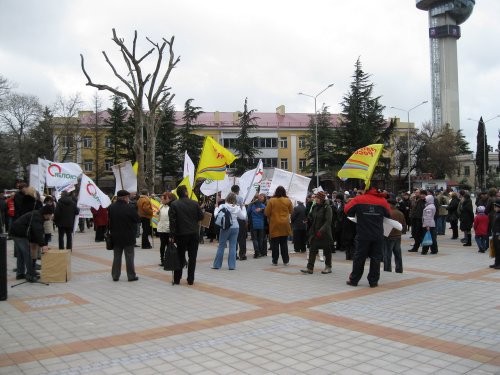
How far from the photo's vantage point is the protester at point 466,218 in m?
15.7

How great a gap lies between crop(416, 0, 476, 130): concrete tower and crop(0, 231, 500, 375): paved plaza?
98.1 metres

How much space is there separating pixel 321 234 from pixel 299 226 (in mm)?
4081

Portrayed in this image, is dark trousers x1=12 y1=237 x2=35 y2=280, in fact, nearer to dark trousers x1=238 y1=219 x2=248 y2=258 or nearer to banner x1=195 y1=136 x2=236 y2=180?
dark trousers x1=238 y1=219 x2=248 y2=258

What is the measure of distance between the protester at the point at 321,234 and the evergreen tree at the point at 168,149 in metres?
47.4

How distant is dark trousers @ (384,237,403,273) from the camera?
10320 millimetres

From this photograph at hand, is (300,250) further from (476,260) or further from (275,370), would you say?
(275,370)

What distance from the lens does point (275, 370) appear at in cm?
475

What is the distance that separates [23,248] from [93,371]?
551 centimetres

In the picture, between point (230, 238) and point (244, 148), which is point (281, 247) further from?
point (244, 148)

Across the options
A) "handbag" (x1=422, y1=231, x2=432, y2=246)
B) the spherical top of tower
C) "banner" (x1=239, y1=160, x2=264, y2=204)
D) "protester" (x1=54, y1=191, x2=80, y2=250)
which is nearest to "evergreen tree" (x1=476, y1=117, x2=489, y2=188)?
"handbag" (x1=422, y1=231, x2=432, y2=246)

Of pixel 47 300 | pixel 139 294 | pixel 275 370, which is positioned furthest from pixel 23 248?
pixel 275 370

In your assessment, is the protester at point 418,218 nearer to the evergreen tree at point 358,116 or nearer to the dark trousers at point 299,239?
the dark trousers at point 299,239

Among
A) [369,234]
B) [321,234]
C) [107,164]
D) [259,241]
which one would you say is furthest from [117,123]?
[369,234]

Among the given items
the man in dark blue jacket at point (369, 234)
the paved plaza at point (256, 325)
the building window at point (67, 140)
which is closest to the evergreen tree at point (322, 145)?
the building window at point (67, 140)
